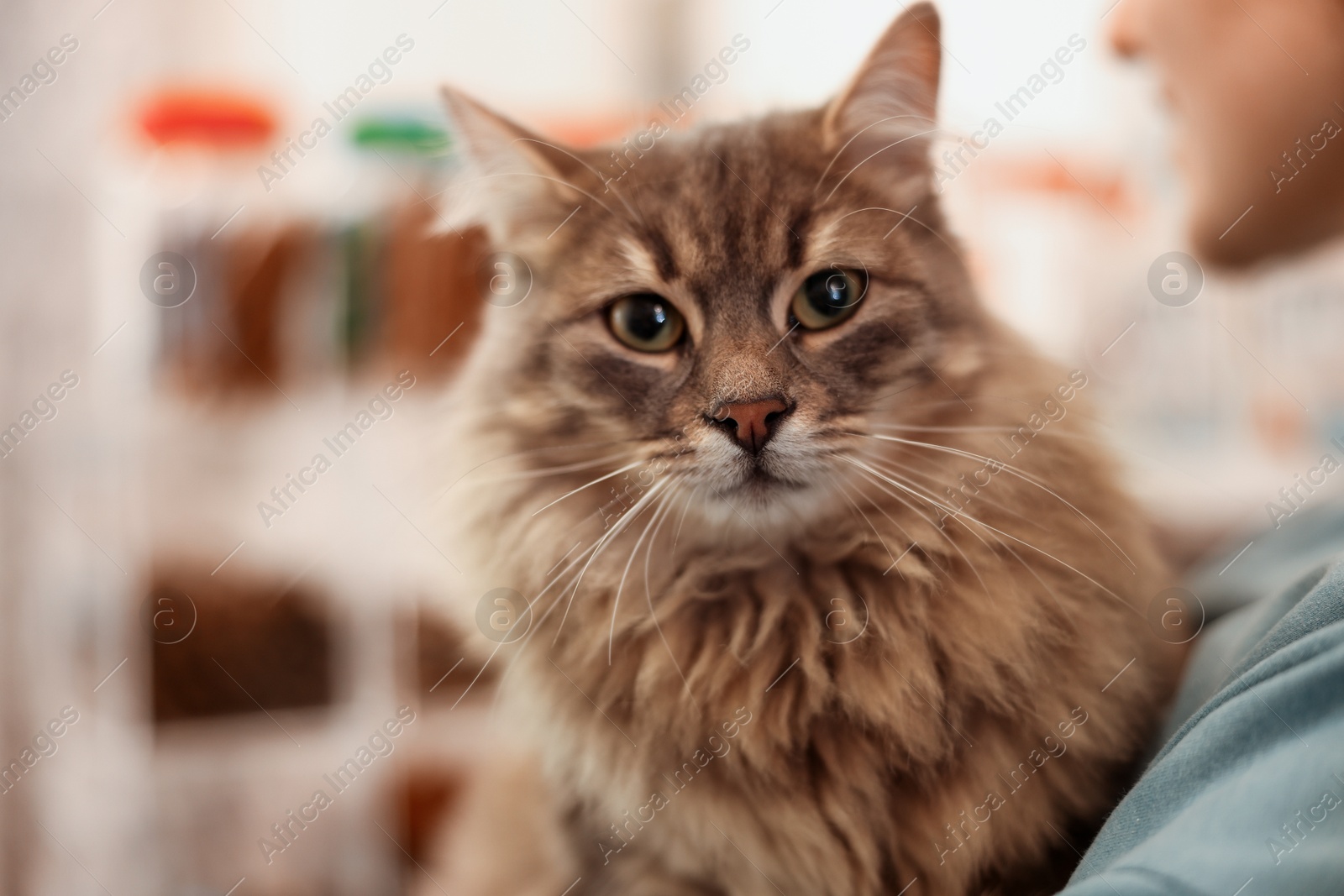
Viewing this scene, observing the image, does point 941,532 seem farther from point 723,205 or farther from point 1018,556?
point 723,205

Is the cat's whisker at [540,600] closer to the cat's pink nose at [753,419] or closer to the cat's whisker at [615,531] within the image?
the cat's whisker at [615,531]

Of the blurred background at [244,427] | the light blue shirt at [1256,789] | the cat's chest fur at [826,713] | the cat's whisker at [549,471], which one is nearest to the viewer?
the light blue shirt at [1256,789]

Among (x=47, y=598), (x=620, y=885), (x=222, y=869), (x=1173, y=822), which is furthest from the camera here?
(x=222, y=869)

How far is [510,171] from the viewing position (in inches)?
38.7

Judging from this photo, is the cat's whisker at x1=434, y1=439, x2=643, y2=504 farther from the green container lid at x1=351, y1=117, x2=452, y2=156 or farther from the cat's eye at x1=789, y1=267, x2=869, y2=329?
the green container lid at x1=351, y1=117, x2=452, y2=156

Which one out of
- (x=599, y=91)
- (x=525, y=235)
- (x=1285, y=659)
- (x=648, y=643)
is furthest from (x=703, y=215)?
(x=599, y=91)

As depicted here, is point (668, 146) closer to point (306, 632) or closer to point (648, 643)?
point (648, 643)

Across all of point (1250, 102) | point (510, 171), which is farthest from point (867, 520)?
point (1250, 102)

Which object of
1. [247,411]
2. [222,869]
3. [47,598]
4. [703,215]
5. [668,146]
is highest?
[247,411]

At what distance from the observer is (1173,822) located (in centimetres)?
56

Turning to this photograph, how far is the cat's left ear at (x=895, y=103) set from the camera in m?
0.85

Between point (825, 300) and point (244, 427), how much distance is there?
1.81 meters

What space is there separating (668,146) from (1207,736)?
2.51 ft

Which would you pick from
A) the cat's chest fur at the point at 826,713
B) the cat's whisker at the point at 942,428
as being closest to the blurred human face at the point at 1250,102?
the cat's whisker at the point at 942,428
